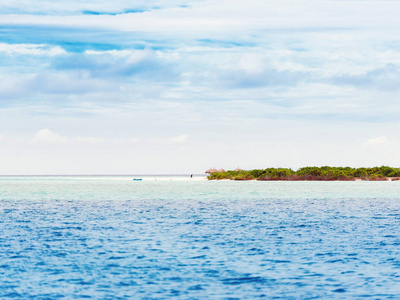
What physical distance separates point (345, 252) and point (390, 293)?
8.97 m

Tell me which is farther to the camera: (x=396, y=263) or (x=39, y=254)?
(x=39, y=254)

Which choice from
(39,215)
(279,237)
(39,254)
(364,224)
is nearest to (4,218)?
(39,215)

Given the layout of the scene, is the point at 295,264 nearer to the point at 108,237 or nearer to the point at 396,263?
the point at 396,263

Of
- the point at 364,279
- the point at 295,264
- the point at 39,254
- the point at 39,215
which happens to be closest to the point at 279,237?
the point at 295,264

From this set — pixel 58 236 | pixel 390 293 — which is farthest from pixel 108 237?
pixel 390 293

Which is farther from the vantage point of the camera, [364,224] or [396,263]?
[364,224]

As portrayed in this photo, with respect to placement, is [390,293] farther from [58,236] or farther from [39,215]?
[39,215]

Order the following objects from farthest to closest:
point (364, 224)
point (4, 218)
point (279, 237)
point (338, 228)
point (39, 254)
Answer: point (4, 218) → point (364, 224) → point (338, 228) → point (279, 237) → point (39, 254)

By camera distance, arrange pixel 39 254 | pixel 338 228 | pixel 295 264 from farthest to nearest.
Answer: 1. pixel 338 228
2. pixel 39 254
3. pixel 295 264

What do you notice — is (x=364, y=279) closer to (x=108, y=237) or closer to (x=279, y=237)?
(x=279, y=237)

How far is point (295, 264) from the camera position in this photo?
82.9ft

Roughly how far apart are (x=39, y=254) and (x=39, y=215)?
2491cm

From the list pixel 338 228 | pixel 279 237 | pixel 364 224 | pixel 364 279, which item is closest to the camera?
pixel 364 279

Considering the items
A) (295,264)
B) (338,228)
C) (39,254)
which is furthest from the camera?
(338,228)
